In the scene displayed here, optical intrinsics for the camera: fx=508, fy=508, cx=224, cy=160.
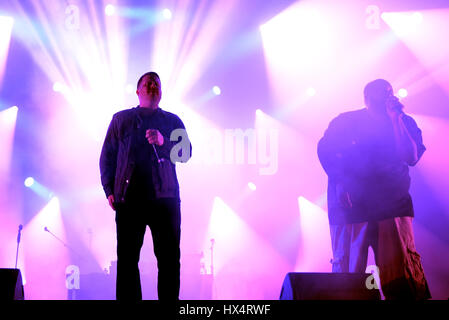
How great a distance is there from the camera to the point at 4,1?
6203 mm

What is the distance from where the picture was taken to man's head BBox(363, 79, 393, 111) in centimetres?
393

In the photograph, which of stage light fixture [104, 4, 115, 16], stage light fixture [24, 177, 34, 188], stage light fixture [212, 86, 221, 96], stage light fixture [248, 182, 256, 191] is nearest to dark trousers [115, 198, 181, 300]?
stage light fixture [248, 182, 256, 191]

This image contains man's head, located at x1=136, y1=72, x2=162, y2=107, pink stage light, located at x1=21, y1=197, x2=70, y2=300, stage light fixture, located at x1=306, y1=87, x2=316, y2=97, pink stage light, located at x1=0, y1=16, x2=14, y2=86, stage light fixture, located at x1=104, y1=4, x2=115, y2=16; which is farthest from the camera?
stage light fixture, located at x1=306, y1=87, x2=316, y2=97

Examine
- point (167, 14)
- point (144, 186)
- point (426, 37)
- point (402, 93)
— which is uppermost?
point (167, 14)

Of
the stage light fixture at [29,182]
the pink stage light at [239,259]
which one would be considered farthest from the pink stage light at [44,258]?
the pink stage light at [239,259]

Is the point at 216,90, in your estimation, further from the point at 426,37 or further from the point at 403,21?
the point at 426,37

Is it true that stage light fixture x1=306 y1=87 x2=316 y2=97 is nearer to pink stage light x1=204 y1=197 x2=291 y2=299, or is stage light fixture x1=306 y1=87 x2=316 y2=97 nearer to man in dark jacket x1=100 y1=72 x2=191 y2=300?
pink stage light x1=204 y1=197 x2=291 y2=299

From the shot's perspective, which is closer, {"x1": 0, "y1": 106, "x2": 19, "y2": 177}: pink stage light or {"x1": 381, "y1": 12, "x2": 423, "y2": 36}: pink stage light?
{"x1": 0, "y1": 106, "x2": 19, "y2": 177}: pink stage light

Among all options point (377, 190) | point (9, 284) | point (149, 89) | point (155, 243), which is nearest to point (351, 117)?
point (377, 190)

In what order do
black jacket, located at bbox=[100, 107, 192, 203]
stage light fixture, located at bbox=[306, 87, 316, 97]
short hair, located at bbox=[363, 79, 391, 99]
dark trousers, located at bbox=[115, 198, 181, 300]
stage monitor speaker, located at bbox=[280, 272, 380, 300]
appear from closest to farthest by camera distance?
stage monitor speaker, located at bbox=[280, 272, 380, 300]
dark trousers, located at bbox=[115, 198, 181, 300]
black jacket, located at bbox=[100, 107, 192, 203]
short hair, located at bbox=[363, 79, 391, 99]
stage light fixture, located at bbox=[306, 87, 316, 97]

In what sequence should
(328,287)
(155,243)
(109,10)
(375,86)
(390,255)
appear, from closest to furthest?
(328,287) → (155,243) → (390,255) → (375,86) → (109,10)

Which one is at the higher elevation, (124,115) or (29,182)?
(29,182)

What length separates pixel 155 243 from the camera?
2854mm

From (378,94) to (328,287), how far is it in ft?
6.53
